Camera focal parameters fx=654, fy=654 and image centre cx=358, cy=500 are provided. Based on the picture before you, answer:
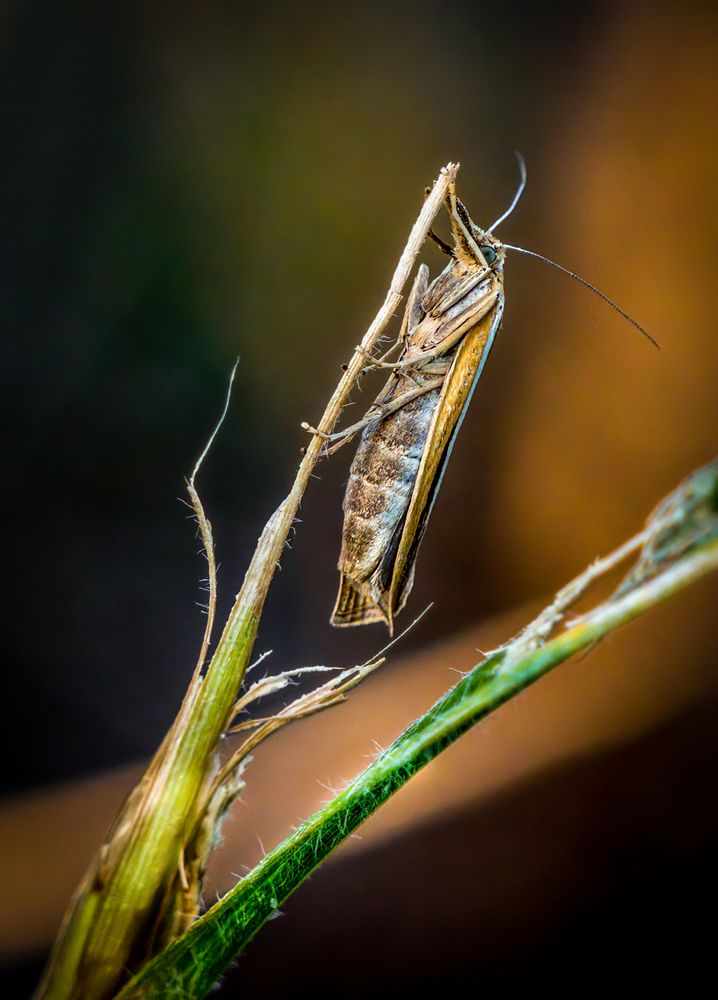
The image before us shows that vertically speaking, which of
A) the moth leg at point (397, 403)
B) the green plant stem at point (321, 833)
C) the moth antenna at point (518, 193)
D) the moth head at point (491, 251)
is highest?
the moth antenna at point (518, 193)

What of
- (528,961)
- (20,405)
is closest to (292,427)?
(20,405)

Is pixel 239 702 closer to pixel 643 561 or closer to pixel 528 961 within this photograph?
pixel 643 561

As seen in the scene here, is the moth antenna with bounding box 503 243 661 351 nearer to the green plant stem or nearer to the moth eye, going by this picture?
the moth eye

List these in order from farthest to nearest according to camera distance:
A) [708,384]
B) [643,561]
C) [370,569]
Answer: [708,384] → [370,569] → [643,561]

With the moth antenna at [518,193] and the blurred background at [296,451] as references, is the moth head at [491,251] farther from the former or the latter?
the blurred background at [296,451]

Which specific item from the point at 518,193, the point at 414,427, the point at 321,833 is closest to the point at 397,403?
the point at 414,427

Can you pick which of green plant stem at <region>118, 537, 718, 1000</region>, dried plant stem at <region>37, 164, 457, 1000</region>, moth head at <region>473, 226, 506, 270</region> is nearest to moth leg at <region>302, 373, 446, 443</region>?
moth head at <region>473, 226, 506, 270</region>

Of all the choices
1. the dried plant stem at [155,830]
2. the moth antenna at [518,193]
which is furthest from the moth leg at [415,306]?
the dried plant stem at [155,830]
